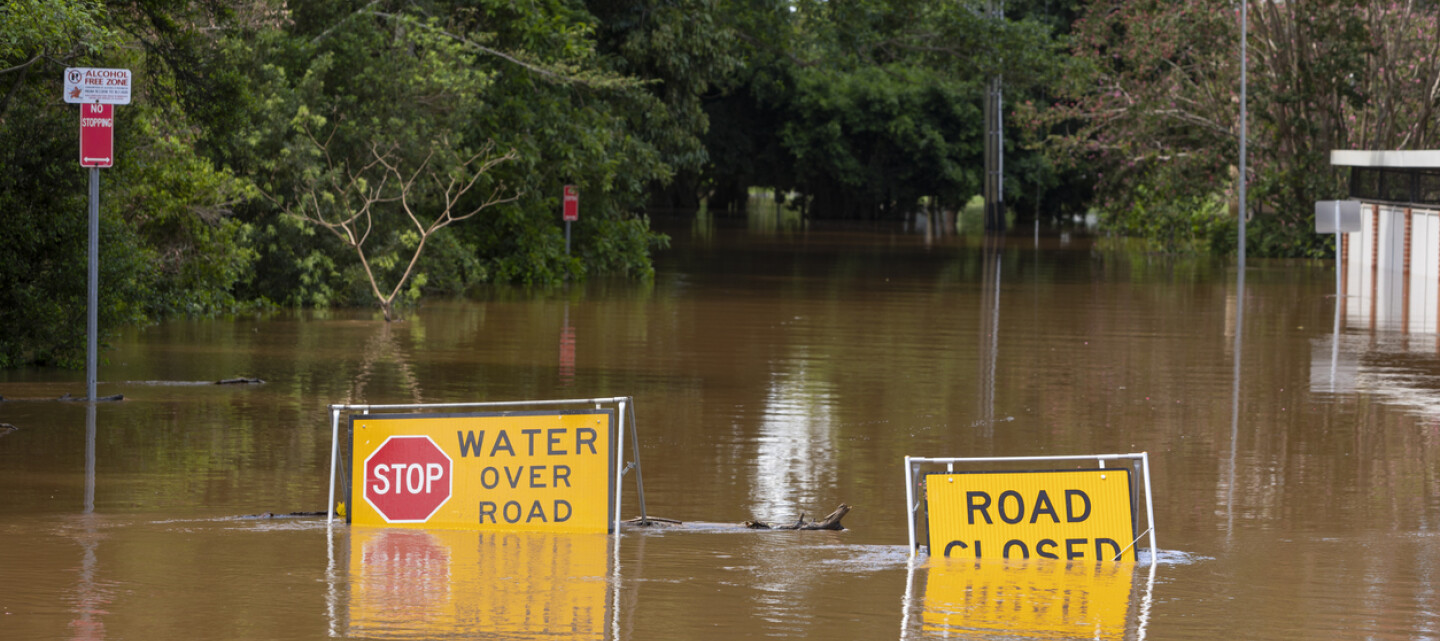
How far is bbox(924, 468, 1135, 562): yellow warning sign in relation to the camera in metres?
8.55

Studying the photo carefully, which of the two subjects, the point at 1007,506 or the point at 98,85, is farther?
the point at 98,85

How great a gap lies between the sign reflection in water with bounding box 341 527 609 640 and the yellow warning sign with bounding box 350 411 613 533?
10 centimetres

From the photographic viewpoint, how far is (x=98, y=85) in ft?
43.6

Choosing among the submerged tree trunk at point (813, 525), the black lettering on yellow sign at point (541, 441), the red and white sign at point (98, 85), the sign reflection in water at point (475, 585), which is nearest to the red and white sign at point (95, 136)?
the red and white sign at point (98, 85)

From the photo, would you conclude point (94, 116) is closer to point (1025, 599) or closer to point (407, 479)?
point (407, 479)

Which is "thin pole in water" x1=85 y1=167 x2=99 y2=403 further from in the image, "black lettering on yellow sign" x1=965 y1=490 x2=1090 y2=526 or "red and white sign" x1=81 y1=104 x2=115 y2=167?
"black lettering on yellow sign" x1=965 y1=490 x2=1090 y2=526

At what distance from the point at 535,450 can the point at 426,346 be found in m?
11.5

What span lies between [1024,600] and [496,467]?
2813mm

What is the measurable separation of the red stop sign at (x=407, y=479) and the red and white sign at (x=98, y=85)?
5.37 meters

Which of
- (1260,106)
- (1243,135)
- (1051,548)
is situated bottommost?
(1051,548)

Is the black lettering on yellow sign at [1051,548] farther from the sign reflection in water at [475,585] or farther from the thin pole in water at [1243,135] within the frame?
the thin pole in water at [1243,135]

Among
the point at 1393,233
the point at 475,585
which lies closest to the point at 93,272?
the point at 475,585

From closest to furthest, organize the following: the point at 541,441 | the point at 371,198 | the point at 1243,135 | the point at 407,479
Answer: the point at 541,441 < the point at 407,479 < the point at 371,198 < the point at 1243,135

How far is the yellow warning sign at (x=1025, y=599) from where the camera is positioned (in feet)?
23.9
